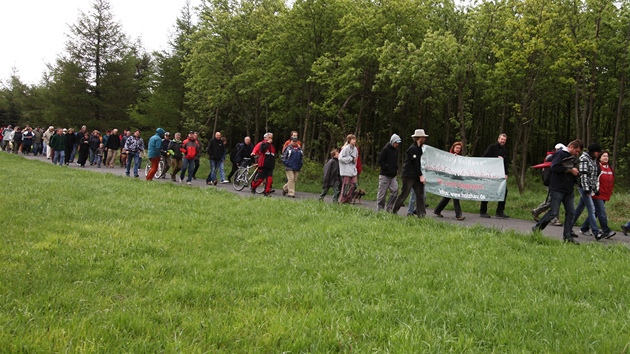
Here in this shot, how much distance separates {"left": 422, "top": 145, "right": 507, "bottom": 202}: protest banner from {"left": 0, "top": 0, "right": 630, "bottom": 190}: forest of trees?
276 inches

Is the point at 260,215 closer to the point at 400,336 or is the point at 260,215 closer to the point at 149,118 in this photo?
the point at 400,336

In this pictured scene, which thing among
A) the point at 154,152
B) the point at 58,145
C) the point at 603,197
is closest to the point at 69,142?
the point at 58,145

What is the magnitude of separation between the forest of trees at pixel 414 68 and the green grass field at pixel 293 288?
43.9 feet

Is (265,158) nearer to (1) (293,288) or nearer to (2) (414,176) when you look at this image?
(2) (414,176)

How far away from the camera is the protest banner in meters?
12.0

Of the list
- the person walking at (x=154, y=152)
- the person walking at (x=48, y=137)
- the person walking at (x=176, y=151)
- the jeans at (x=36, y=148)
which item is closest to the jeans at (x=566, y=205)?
the person walking at (x=154, y=152)

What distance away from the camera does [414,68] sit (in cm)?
1914

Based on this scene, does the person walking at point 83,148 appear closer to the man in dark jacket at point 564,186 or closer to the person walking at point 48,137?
the person walking at point 48,137

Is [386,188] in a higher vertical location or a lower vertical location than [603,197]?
lower

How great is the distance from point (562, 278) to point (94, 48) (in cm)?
4927

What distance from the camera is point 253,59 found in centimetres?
2638

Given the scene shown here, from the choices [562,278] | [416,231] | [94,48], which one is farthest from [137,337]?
[94,48]

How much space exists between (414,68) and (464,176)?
8174 mm

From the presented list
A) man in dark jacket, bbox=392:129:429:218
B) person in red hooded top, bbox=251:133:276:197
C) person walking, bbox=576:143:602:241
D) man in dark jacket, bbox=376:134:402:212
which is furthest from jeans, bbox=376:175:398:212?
person in red hooded top, bbox=251:133:276:197
